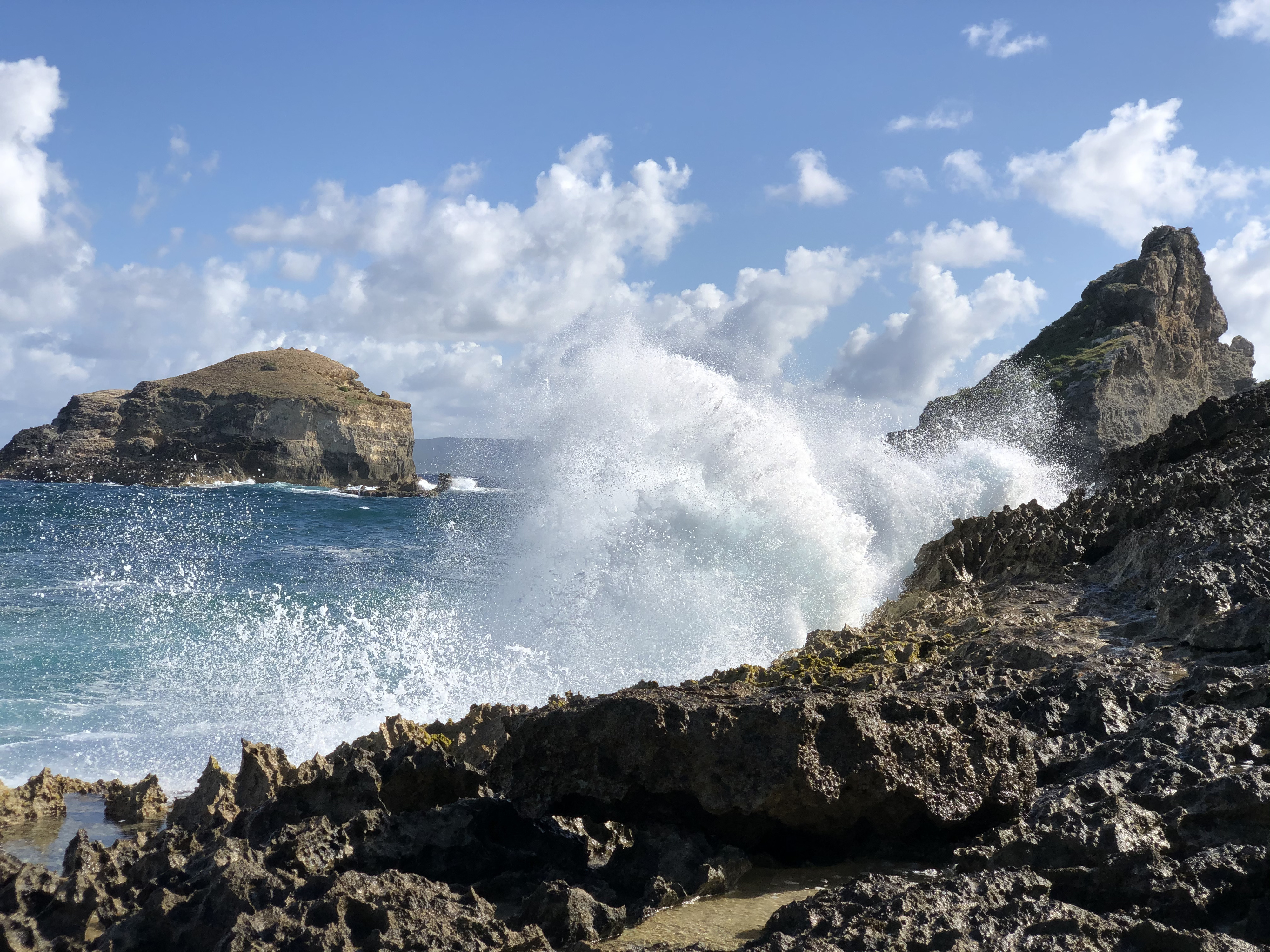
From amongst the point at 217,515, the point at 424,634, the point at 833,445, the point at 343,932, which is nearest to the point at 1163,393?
the point at 833,445

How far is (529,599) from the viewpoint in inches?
475

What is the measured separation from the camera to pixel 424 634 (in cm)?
1151

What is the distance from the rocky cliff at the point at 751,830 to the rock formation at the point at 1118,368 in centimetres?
2082

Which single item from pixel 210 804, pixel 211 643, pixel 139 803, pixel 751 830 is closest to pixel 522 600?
pixel 211 643

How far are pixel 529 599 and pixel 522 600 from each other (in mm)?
133

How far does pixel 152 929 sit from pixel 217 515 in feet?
111

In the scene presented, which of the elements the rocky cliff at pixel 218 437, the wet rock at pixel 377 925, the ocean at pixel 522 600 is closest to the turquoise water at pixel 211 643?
the ocean at pixel 522 600

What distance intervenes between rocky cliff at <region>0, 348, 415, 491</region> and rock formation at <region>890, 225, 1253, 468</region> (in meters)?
53.9

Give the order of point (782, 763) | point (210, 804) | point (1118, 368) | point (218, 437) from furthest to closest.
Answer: point (218, 437) < point (1118, 368) < point (210, 804) < point (782, 763)

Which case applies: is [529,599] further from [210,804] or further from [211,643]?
[210,804]

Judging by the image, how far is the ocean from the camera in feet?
27.7

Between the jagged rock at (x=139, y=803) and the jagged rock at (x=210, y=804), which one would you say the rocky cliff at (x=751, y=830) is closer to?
the jagged rock at (x=210, y=804)

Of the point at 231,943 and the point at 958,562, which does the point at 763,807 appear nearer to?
the point at 231,943

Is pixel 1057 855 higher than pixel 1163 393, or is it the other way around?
pixel 1163 393
